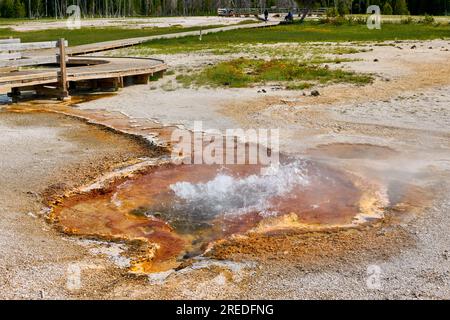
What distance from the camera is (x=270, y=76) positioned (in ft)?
60.0

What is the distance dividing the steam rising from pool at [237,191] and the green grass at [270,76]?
314 inches

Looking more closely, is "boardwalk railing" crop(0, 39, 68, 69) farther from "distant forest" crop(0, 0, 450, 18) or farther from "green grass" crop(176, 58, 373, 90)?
"distant forest" crop(0, 0, 450, 18)

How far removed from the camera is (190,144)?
33.6ft

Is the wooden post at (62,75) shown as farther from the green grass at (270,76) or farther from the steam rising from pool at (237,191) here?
the steam rising from pool at (237,191)

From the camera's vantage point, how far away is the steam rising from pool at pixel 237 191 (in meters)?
7.27

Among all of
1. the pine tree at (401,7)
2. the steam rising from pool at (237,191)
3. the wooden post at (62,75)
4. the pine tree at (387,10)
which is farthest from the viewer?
the pine tree at (401,7)

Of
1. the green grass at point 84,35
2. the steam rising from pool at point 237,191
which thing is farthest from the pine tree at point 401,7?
the steam rising from pool at point 237,191

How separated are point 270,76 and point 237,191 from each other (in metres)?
10.9

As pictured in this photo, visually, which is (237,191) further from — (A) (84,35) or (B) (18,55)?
(A) (84,35)

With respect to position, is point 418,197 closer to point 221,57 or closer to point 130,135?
point 130,135

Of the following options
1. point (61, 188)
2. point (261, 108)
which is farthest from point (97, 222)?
point (261, 108)

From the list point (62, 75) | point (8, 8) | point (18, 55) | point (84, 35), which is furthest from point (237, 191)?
point (8, 8)

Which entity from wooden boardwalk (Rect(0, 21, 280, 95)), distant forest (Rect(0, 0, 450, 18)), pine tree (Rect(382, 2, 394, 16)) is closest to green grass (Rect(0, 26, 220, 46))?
wooden boardwalk (Rect(0, 21, 280, 95))
